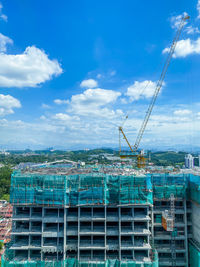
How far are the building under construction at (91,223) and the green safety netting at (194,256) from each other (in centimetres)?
16

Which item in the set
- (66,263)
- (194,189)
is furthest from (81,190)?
(194,189)

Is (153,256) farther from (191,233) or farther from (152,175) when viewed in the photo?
(152,175)

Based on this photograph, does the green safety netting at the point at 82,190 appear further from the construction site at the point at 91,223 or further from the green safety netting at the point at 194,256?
the green safety netting at the point at 194,256

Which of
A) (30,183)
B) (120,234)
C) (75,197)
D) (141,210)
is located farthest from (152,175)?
(30,183)

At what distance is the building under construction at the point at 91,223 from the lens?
26.9 metres

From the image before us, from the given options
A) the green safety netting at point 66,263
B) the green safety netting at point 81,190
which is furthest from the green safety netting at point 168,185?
the green safety netting at point 66,263

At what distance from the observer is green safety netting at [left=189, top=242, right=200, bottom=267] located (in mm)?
27319

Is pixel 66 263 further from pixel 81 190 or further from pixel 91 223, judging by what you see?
pixel 81 190

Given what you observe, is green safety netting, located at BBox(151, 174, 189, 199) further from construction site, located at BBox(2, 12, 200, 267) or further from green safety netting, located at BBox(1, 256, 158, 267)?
green safety netting, located at BBox(1, 256, 158, 267)

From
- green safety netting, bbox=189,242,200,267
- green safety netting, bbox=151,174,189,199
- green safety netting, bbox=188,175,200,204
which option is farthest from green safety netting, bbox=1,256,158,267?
green safety netting, bbox=188,175,200,204

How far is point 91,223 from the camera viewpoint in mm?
27344

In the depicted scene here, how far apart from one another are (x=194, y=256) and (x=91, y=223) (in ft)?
57.7

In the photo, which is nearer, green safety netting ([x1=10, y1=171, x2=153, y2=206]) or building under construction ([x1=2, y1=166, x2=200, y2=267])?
building under construction ([x1=2, y1=166, x2=200, y2=267])

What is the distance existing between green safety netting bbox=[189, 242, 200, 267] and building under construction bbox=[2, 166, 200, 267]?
0.53ft
